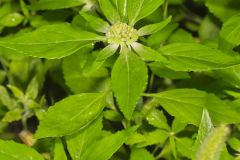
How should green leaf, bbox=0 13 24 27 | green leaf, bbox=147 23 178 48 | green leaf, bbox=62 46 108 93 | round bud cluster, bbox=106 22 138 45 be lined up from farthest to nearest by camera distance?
1. green leaf, bbox=0 13 24 27
2. green leaf, bbox=62 46 108 93
3. green leaf, bbox=147 23 178 48
4. round bud cluster, bbox=106 22 138 45

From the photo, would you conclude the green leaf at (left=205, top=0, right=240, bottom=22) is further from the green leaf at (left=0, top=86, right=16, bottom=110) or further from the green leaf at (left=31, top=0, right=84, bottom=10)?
the green leaf at (left=0, top=86, right=16, bottom=110)

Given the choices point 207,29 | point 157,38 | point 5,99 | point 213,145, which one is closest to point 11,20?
point 5,99

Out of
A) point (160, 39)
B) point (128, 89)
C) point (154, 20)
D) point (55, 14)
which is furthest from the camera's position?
point (55, 14)

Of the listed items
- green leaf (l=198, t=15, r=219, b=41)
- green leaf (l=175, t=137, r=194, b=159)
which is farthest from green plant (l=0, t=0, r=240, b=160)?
Answer: green leaf (l=198, t=15, r=219, b=41)

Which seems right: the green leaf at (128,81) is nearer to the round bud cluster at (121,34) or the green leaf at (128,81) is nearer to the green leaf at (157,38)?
the round bud cluster at (121,34)

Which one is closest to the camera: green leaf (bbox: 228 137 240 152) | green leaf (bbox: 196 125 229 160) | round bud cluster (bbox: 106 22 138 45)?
green leaf (bbox: 196 125 229 160)

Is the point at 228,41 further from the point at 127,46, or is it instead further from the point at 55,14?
the point at 55,14

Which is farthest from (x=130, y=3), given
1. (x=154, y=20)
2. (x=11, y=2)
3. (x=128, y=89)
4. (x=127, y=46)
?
(x=11, y=2)
